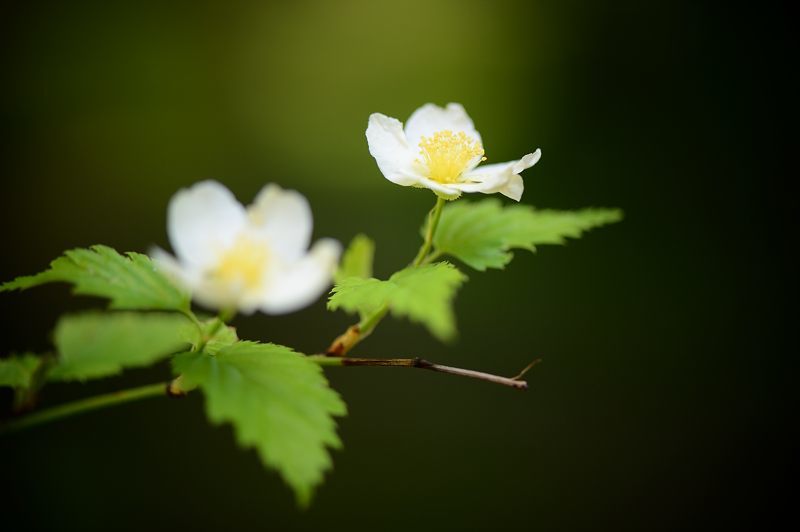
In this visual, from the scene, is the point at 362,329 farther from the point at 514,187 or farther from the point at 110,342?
the point at 110,342

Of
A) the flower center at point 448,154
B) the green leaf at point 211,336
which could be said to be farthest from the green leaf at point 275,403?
the flower center at point 448,154

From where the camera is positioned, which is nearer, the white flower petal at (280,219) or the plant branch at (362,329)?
the plant branch at (362,329)

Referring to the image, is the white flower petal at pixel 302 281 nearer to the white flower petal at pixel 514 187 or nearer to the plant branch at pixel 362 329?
the plant branch at pixel 362 329

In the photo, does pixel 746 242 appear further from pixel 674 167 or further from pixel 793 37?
pixel 793 37

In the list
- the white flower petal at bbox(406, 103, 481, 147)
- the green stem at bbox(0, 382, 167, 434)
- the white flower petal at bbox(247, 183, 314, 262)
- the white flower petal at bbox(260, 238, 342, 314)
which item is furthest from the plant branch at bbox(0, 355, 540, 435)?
the white flower petal at bbox(406, 103, 481, 147)

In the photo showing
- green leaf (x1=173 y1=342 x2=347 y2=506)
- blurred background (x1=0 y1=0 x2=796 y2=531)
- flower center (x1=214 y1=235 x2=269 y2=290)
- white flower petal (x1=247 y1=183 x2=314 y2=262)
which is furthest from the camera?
blurred background (x1=0 y1=0 x2=796 y2=531)

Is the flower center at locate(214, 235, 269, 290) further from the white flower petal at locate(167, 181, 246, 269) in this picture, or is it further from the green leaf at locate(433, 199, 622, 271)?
the green leaf at locate(433, 199, 622, 271)
